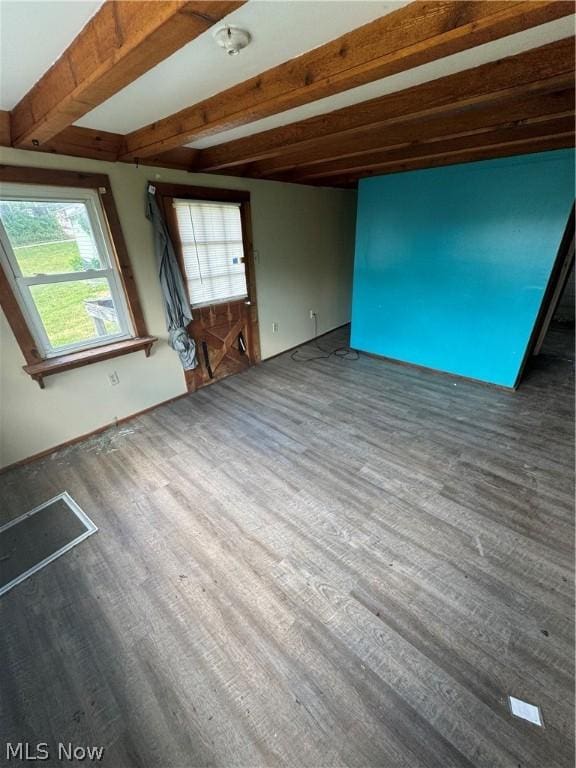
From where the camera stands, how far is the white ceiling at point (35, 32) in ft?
3.44

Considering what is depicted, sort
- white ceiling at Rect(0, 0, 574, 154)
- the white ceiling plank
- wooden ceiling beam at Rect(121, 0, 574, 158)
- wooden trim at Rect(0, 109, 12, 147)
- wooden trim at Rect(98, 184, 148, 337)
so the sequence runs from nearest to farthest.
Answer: wooden ceiling beam at Rect(121, 0, 574, 158)
white ceiling at Rect(0, 0, 574, 154)
the white ceiling plank
wooden trim at Rect(0, 109, 12, 147)
wooden trim at Rect(98, 184, 148, 337)

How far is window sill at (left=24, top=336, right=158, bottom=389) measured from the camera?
2434 millimetres

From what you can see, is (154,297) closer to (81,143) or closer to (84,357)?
(84,357)

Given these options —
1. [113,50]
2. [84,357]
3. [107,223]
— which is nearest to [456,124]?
[113,50]

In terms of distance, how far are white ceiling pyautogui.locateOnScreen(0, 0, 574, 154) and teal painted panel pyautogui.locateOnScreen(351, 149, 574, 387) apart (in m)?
2.03

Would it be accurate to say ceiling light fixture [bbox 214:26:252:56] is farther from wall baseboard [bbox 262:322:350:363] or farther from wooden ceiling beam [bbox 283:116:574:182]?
wall baseboard [bbox 262:322:350:363]

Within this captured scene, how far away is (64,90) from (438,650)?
122 inches

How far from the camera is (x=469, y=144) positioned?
2.59m

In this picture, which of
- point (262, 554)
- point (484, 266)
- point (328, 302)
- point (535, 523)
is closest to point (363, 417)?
point (535, 523)

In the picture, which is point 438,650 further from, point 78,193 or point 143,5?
point 78,193

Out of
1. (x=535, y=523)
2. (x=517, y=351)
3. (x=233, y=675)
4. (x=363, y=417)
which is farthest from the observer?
(x=517, y=351)

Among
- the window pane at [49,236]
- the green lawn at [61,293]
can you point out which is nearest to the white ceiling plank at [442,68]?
the window pane at [49,236]

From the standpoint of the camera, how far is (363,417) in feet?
10.3
